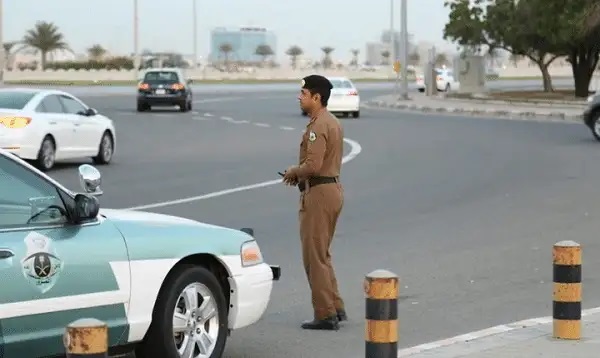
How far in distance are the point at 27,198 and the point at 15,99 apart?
682 inches

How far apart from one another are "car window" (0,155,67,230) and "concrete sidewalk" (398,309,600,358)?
2.31m

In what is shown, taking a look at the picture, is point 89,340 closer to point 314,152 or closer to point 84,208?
point 84,208

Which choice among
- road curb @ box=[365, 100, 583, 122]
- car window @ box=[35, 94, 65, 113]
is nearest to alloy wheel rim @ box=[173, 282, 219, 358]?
car window @ box=[35, 94, 65, 113]

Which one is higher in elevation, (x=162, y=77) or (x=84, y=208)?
(x=84, y=208)

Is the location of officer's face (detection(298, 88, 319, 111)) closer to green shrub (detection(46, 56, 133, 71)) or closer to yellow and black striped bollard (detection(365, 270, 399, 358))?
yellow and black striped bollard (detection(365, 270, 399, 358))

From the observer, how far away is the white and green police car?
679 centimetres

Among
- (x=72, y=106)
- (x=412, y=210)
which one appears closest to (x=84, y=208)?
(x=412, y=210)

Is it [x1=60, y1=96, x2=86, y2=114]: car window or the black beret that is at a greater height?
the black beret

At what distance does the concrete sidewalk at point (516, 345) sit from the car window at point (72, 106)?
55.3 ft

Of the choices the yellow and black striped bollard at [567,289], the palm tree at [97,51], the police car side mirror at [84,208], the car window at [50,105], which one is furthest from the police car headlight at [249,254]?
the palm tree at [97,51]

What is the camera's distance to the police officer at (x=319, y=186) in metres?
9.34

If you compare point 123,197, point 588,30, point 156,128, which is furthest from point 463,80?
point 123,197

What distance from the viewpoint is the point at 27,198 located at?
7238 mm

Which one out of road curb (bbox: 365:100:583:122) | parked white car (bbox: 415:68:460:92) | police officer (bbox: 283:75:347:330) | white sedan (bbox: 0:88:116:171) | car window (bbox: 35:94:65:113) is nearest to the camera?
police officer (bbox: 283:75:347:330)
